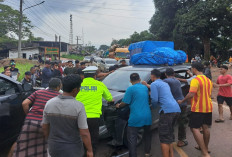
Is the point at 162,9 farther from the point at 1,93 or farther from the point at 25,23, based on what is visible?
the point at 1,93

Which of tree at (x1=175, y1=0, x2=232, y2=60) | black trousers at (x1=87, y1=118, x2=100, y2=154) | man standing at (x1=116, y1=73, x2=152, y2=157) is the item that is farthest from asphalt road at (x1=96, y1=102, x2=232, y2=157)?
tree at (x1=175, y1=0, x2=232, y2=60)

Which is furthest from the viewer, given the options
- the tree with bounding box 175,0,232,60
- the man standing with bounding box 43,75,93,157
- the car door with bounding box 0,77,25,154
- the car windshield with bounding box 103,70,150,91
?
the tree with bounding box 175,0,232,60

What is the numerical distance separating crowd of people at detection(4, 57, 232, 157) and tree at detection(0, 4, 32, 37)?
27.5m

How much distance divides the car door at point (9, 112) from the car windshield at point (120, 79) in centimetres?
202

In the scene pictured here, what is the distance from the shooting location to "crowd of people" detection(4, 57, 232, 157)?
2160 millimetres

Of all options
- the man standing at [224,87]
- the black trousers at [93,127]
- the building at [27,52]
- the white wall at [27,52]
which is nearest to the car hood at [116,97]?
the black trousers at [93,127]

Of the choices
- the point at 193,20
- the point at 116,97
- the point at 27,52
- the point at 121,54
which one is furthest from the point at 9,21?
the point at 116,97

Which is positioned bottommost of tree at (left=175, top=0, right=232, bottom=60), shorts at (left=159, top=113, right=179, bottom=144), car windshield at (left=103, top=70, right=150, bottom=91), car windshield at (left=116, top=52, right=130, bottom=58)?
shorts at (left=159, top=113, right=179, bottom=144)

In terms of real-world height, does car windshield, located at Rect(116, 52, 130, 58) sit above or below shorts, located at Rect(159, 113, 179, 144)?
above

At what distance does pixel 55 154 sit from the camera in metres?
2.22

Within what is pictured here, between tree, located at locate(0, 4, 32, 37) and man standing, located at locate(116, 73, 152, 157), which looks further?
tree, located at locate(0, 4, 32, 37)

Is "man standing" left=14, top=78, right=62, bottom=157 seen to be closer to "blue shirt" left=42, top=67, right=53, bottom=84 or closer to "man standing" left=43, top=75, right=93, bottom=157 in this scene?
"man standing" left=43, top=75, right=93, bottom=157

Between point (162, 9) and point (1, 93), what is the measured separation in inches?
1029

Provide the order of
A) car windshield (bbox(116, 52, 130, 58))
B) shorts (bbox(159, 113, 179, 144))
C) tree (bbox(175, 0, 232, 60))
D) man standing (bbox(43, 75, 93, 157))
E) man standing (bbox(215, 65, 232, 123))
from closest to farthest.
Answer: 1. man standing (bbox(43, 75, 93, 157))
2. shorts (bbox(159, 113, 179, 144))
3. man standing (bbox(215, 65, 232, 123))
4. tree (bbox(175, 0, 232, 60))
5. car windshield (bbox(116, 52, 130, 58))
